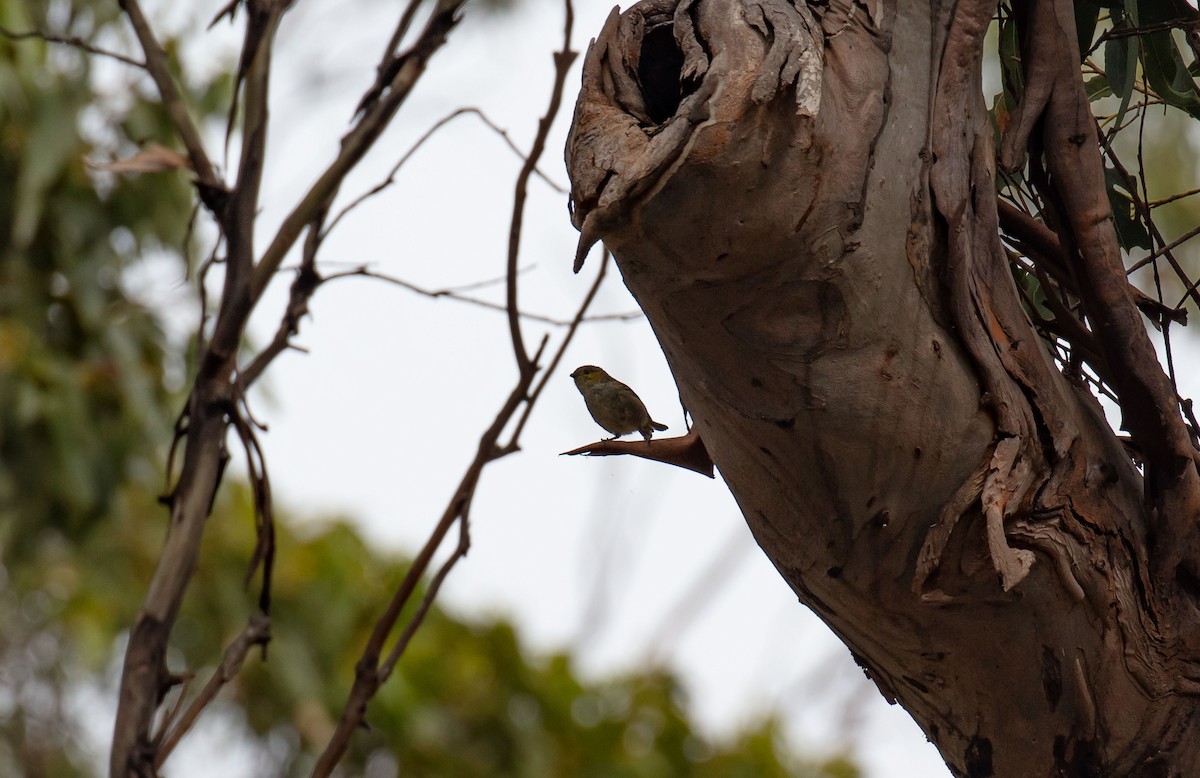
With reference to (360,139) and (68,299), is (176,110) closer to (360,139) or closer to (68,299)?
(360,139)

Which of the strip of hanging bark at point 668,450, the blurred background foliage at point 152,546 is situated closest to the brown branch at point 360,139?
the strip of hanging bark at point 668,450

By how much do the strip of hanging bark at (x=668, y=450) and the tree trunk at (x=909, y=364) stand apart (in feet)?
0.28

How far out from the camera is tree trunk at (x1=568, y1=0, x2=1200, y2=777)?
0.71 meters

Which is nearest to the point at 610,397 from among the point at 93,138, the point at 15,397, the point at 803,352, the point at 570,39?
the point at 803,352

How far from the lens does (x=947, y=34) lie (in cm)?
85

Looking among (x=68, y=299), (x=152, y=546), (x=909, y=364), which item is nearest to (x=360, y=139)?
(x=909, y=364)

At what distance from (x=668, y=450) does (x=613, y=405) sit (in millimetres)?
67

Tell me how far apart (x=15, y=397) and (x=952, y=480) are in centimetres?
262

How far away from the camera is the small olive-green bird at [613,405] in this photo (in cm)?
102

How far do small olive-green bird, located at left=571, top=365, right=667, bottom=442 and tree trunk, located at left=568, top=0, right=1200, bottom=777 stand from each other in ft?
0.45

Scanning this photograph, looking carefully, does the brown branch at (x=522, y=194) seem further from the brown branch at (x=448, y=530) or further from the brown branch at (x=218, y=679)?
the brown branch at (x=218, y=679)

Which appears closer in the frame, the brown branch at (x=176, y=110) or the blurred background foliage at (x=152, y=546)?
the brown branch at (x=176, y=110)

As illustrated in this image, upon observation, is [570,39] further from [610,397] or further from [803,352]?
[803,352]

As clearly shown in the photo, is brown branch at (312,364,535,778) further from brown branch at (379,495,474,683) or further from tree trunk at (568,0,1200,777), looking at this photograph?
tree trunk at (568,0,1200,777)
